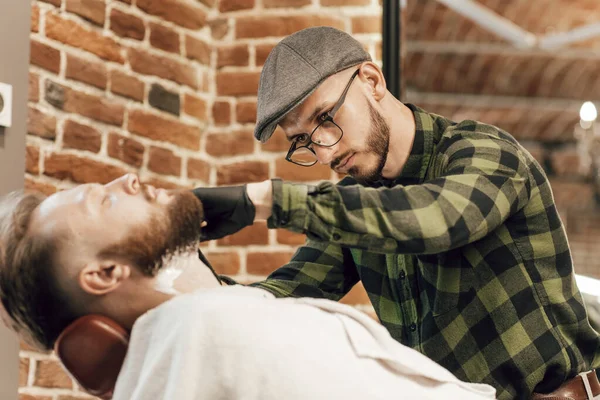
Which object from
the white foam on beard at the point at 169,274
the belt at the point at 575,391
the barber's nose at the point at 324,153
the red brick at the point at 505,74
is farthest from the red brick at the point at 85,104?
the red brick at the point at 505,74

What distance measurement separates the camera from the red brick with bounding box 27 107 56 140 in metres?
2.46

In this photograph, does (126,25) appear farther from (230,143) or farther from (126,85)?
(230,143)

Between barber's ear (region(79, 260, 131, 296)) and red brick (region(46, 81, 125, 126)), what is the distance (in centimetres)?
125

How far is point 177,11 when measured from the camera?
9.89ft

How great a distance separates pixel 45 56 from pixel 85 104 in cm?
20

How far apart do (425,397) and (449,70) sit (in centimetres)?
618

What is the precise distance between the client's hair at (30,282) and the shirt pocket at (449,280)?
831 mm

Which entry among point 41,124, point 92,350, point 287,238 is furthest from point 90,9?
point 92,350

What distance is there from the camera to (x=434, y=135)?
77.4 inches

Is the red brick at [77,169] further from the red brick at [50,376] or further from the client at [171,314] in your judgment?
→ the client at [171,314]

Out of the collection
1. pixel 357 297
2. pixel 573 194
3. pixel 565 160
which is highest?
pixel 357 297

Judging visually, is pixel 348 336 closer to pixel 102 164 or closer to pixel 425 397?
pixel 425 397

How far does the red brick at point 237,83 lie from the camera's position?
305 cm

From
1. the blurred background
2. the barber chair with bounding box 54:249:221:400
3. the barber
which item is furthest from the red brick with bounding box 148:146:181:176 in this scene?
the barber chair with bounding box 54:249:221:400
